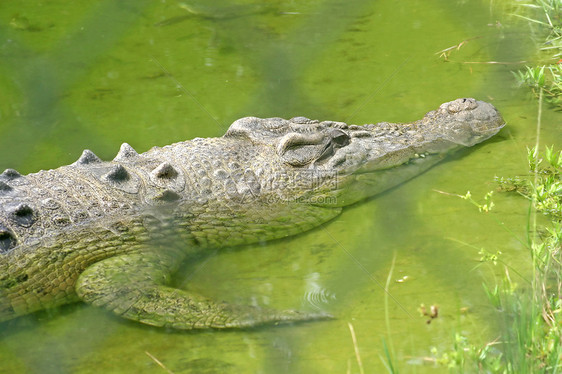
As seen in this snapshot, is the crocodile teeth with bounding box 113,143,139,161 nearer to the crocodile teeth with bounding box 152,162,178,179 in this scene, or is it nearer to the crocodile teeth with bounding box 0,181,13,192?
the crocodile teeth with bounding box 152,162,178,179

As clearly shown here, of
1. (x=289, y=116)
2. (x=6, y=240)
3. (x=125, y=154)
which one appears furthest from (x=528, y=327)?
(x=289, y=116)

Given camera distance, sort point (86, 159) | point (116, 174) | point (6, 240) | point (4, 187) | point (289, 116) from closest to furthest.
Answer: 1. point (6, 240)
2. point (4, 187)
3. point (116, 174)
4. point (86, 159)
5. point (289, 116)

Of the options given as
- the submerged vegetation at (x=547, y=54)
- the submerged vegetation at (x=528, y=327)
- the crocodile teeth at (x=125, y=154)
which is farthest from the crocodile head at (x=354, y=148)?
the submerged vegetation at (x=528, y=327)

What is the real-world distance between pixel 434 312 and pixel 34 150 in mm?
3453

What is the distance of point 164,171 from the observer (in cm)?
401

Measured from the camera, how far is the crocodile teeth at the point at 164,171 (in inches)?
158

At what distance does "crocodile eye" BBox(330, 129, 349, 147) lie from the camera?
14.3ft

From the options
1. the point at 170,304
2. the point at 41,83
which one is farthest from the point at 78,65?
the point at 170,304

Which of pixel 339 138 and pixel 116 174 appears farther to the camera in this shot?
pixel 339 138

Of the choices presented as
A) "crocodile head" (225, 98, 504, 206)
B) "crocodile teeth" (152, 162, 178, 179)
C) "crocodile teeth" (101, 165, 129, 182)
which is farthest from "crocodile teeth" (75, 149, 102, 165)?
"crocodile head" (225, 98, 504, 206)

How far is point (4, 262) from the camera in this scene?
3490 millimetres

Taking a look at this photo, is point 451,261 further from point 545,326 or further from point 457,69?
point 457,69

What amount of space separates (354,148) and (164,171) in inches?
46.6

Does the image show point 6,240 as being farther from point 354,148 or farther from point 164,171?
point 354,148
